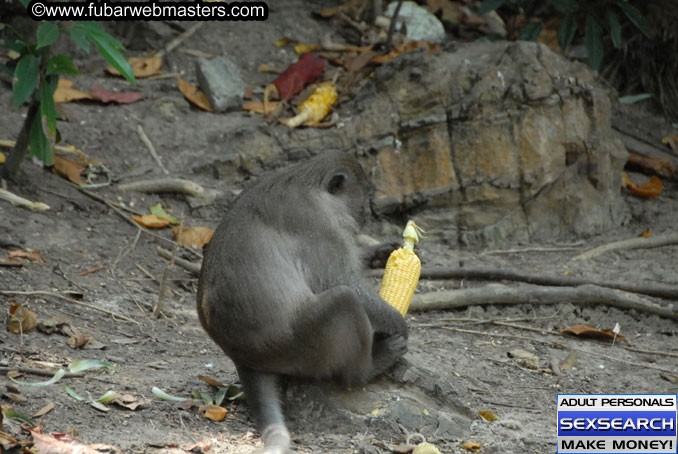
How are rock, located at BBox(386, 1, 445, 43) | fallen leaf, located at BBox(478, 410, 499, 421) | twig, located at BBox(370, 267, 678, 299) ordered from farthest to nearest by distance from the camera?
1. rock, located at BBox(386, 1, 445, 43)
2. twig, located at BBox(370, 267, 678, 299)
3. fallen leaf, located at BBox(478, 410, 499, 421)

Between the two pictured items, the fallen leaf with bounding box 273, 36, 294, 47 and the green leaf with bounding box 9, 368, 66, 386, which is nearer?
the green leaf with bounding box 9, 368, 66, 386

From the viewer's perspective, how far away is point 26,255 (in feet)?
19.0

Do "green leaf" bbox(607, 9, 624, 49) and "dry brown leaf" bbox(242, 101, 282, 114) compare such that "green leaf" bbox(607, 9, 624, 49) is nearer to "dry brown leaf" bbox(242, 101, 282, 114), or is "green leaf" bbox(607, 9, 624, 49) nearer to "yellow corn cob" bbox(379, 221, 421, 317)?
"dry brown leaf" bbox(242, 101, 282, 114)

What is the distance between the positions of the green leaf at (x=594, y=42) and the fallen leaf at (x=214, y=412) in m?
5.88

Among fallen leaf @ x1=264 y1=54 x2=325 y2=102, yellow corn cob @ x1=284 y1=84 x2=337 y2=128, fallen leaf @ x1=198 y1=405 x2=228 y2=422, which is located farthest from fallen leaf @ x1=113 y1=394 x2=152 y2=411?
fallen leaf @ x1=264 y1=54 x2=325 y2=102

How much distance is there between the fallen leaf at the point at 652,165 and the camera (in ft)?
28.9

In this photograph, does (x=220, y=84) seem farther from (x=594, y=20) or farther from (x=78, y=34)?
(x=594, y=20)

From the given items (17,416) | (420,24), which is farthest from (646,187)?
(17,416)

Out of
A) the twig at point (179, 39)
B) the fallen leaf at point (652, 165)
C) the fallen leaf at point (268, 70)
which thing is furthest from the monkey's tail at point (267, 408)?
the fallen leaf at point (652, 165)

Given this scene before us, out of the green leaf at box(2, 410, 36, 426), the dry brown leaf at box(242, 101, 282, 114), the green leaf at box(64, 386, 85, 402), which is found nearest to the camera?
the green leaf at box(2, 410, 36, 426)

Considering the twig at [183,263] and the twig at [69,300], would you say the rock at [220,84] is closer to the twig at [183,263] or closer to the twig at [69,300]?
the twig at [183,263]

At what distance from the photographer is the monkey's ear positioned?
4984 millimetres

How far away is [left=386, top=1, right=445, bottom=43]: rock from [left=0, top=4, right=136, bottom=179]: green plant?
14.4 ft

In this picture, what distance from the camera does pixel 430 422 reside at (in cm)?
426
